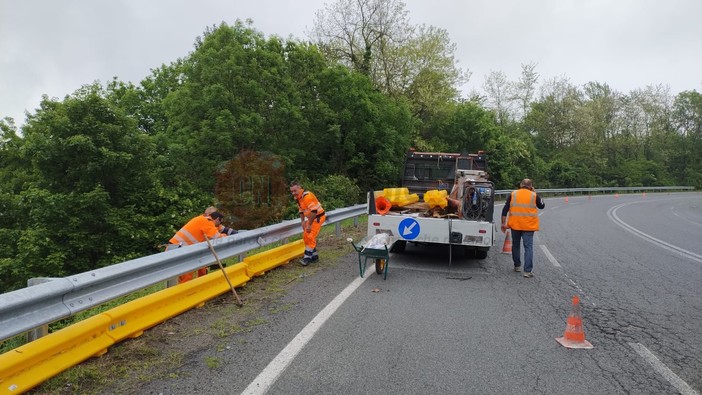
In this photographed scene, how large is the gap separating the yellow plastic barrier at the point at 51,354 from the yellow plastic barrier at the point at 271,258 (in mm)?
2979

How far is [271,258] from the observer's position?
809 centimetres

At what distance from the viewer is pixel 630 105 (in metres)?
61.8

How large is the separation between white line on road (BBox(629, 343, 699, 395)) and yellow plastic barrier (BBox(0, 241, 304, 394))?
15.6 ft

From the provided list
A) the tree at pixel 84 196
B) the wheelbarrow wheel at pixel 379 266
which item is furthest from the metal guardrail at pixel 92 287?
the tree at pixel 84 196

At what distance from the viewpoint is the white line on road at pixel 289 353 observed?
367 cm

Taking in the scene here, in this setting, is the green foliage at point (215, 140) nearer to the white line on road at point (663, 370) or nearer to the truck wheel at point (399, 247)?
the truck wheel at point (399, 247)

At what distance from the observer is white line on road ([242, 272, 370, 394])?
367 centimetres

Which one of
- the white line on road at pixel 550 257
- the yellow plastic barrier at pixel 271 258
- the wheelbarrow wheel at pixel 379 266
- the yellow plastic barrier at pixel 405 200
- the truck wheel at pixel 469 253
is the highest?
the yellow plastic barrier at pixel 405 200

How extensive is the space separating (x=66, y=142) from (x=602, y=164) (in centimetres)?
5185

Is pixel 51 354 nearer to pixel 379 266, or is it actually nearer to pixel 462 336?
pixel 462 336

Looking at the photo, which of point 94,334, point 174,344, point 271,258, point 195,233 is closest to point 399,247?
point 271,258

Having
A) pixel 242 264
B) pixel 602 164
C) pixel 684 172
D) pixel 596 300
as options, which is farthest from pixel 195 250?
pixel 684 172

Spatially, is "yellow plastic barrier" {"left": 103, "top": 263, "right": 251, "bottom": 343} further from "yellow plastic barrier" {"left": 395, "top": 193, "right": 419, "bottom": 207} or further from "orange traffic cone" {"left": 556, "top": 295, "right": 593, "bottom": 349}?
"orange traffic cone" {"left": 556, "top": 295, "right": 593, "bottom": 349}

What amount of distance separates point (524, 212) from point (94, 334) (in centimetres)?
686
